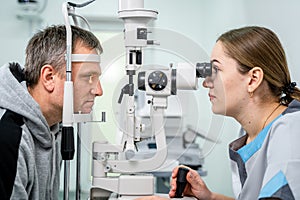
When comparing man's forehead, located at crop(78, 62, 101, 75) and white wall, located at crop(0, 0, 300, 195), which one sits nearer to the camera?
man's forehead, located at crop(78, 62, 101, 75)

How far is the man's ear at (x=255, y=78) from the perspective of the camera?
1225mm

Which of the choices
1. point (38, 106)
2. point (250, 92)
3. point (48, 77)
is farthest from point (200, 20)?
point (38, 106)

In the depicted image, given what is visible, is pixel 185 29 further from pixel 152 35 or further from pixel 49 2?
pixel 152 35

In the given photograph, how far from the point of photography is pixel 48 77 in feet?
4.14

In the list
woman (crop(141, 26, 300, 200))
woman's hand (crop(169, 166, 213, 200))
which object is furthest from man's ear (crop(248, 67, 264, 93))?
woman's hand (crop(169, 166, 213, 200))

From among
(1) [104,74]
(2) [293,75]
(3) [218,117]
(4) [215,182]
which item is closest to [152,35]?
(1) [104,74]

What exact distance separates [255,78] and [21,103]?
70 centimetres

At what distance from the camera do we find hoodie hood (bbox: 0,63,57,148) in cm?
112

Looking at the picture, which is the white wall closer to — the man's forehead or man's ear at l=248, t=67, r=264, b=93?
man's ear at l=248, t=67, r=264, b=93

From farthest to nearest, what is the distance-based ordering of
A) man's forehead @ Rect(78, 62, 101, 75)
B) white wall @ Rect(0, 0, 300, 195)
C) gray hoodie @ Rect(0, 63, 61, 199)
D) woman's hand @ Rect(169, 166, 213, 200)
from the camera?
white wall @ Rect(0, 0, 300, 195) → woman's hand @ Rect(169, 166, 213, 200) → man's forehead @ Rect(78, 62, 101, 75) → gray hoodie @ Rect(0, 63, 61, 199)

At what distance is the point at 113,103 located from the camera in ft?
3.99

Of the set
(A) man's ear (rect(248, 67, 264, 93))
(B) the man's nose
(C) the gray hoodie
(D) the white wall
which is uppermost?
(D) the white wall

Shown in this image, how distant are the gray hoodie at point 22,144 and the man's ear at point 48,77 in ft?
0.21

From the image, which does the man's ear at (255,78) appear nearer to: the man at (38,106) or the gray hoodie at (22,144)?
the man at (38,106)
